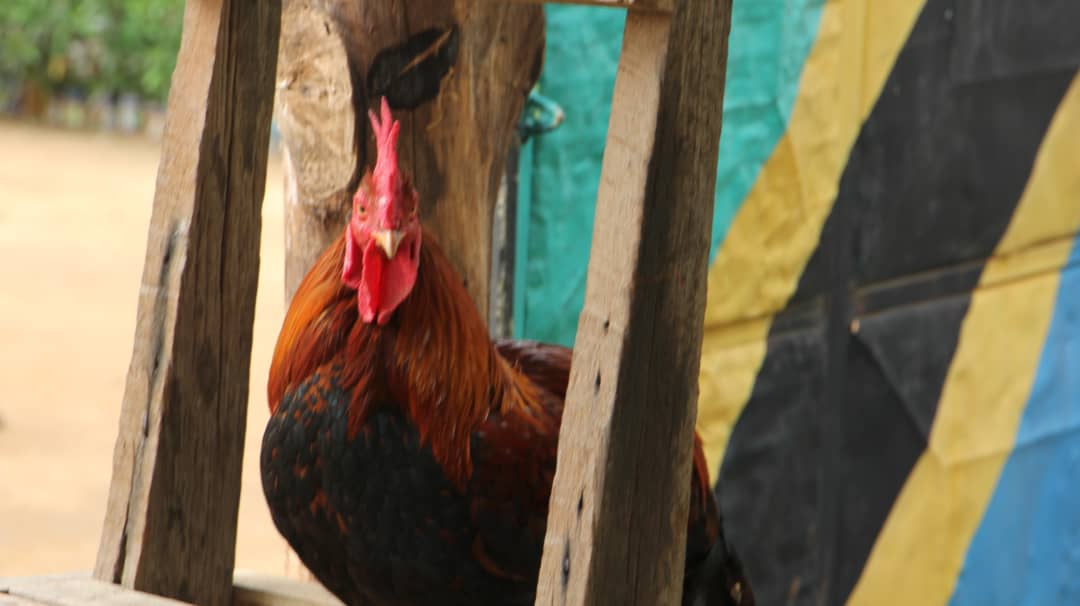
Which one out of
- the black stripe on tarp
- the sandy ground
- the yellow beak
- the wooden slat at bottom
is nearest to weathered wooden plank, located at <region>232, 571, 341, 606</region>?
the wooden slat at bottom

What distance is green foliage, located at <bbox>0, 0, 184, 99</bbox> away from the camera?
14.5m

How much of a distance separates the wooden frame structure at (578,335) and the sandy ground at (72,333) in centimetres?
336

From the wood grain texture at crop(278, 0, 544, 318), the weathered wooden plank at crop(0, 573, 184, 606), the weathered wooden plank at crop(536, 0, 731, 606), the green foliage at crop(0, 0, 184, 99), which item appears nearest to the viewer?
the weathered wooden plank at crop(536, 0, 731, 606)

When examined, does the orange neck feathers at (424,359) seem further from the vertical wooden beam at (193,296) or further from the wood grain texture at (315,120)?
the wood grain texture at (315,120)

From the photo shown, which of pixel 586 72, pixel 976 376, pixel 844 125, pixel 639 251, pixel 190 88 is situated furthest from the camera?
pixel 976 376

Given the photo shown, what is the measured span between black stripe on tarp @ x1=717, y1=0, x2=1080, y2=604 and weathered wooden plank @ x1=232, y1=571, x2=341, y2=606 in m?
Result: 1.37

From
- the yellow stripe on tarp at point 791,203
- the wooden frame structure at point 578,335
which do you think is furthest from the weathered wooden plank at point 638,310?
the yellow stripe on tarp at point 791,203

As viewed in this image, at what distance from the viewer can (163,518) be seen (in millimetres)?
1804

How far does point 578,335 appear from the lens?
155cm

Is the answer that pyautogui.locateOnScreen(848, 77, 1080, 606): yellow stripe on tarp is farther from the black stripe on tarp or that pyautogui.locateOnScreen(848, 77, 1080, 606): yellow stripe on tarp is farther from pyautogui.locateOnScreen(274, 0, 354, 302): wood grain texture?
pyautogui.locateOnScreen(274, 0, 354, 302): wood grain texture

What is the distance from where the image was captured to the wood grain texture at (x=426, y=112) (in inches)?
89.4

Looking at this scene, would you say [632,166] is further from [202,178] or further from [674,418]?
[202,178]

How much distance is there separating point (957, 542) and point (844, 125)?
111cm

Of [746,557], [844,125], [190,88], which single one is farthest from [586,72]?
[190,88]
